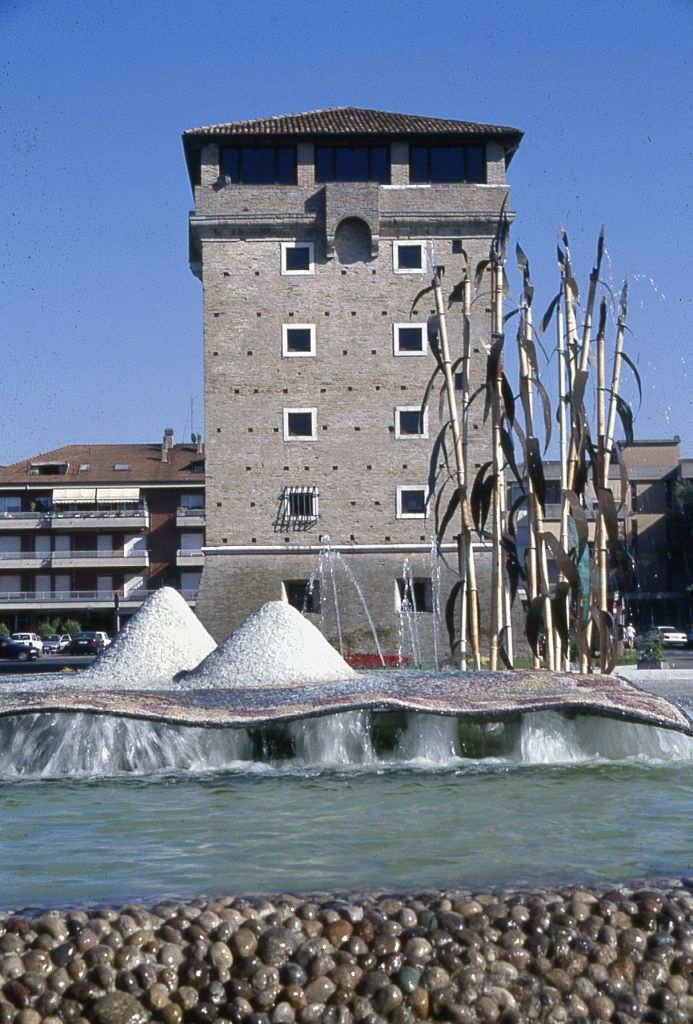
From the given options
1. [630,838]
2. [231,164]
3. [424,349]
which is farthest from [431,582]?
[630,838]

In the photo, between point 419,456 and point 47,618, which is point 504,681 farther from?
point 47,618

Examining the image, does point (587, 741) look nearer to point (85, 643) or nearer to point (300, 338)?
point (300, 338)

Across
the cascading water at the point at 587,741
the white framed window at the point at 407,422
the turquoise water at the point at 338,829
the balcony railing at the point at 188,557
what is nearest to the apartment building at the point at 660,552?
the balcony railing at the point at 188,557

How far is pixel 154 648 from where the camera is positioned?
45.3 ft

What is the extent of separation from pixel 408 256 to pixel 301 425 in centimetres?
580

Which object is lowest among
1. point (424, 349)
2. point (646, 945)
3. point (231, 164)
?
point (646, 945)

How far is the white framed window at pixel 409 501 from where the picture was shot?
1459 inches

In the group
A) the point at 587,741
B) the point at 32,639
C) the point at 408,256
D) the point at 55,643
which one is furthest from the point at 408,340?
the point at 55,643

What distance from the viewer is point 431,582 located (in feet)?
120

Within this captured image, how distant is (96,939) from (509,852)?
2.61 metres

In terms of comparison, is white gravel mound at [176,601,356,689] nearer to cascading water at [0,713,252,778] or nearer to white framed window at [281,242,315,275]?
cascading water at [0,713,252,778]

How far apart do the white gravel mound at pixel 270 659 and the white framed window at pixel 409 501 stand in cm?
2413

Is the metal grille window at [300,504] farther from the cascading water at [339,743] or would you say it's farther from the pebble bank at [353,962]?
the pebble bank at [353,962]

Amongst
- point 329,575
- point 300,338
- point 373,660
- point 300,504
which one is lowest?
point 373,660
